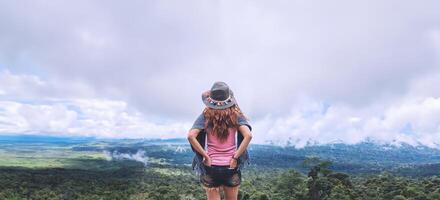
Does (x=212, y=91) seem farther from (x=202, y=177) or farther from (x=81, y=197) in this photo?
(x=81, y=197)

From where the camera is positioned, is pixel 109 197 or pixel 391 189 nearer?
pixel 391 189

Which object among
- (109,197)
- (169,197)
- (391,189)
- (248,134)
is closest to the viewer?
(248,134)

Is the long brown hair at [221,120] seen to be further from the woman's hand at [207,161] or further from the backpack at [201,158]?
the woman's hand at [207,161]

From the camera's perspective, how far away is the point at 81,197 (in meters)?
68.4

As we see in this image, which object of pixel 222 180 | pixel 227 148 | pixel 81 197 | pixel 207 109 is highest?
pixel 207 109

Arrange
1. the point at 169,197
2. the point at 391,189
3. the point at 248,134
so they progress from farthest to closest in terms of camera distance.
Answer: the point at 169,197
the point at 391,189
the point at 248,134

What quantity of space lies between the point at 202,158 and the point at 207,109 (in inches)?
19.0

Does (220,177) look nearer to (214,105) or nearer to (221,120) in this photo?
(221,120)

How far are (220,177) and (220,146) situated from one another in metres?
Answer: 0.30

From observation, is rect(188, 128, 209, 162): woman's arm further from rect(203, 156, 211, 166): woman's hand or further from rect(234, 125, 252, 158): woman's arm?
rect(234, 125, 252, 158): woman's arm

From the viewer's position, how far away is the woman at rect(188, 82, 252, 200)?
4.00 m

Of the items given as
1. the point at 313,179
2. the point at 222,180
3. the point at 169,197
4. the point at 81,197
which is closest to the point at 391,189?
the point at 313,179

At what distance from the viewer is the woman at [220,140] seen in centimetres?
400

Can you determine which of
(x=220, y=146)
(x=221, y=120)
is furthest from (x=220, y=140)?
(x=221, y=120)
